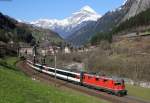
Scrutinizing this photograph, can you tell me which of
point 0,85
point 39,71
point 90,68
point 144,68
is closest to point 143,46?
point 90,68

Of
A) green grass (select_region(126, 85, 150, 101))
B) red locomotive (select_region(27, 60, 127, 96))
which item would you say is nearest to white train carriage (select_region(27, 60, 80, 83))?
red locomotive (select_region(27, 60, 127, 96))

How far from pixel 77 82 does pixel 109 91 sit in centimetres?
1654

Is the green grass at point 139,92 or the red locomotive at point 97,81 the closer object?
the green grass at point 139,92

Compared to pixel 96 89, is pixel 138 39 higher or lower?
higher

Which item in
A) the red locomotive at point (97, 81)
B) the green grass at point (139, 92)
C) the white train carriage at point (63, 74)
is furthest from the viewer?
the white train carriage at point (63, 74)

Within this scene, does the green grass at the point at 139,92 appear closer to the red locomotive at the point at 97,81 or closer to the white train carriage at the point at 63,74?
the red locomotive at the point at 97,81

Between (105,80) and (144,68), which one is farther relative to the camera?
(144,68)

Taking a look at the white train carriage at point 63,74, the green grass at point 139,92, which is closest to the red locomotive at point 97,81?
the white train carriage at point 63,74

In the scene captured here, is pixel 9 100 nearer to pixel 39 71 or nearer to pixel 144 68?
pixel 144 68

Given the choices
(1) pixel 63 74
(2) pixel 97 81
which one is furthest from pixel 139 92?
(1) pixel 63 74

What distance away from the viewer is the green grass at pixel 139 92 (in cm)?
6306

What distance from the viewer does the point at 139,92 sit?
2667 inches

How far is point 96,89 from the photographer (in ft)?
239

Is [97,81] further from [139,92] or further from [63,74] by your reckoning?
[63,74]
